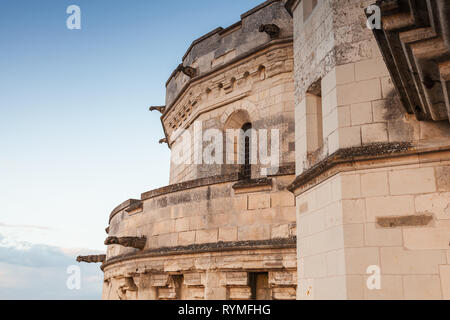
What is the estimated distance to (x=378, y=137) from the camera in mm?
4926

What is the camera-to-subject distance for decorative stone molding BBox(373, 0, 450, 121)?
3145mm

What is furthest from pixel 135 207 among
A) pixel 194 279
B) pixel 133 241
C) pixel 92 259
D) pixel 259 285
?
pixel 92 259

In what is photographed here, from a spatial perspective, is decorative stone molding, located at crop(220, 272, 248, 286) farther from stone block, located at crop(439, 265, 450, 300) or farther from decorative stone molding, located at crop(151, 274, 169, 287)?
stone block, located at crop(439, 265, 450, 300)

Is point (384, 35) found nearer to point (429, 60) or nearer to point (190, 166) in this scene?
point (429, 60)

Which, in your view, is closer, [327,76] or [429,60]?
[429,60]

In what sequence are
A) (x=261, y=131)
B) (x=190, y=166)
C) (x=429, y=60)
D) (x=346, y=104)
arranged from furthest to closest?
(x=190, y=166) → (x=261, y=131) → (x=346, y=104) → (x=429, y=60)

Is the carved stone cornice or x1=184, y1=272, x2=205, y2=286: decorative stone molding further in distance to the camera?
the carved stone cornice

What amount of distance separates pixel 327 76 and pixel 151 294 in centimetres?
494

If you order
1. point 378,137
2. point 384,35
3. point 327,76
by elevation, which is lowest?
point 378,137

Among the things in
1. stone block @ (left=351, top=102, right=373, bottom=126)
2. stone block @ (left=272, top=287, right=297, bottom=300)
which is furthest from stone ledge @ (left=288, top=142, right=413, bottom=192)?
stone block @ (left=272, top=287, right=297, bottom=300)

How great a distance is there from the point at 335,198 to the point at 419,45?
2107 mm

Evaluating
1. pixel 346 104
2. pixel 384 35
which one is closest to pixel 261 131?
pixel 346 104

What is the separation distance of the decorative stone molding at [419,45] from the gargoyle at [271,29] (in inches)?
264

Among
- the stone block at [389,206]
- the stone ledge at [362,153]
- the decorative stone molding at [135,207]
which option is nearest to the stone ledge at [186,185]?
the decorative stone molding at [135,207]
